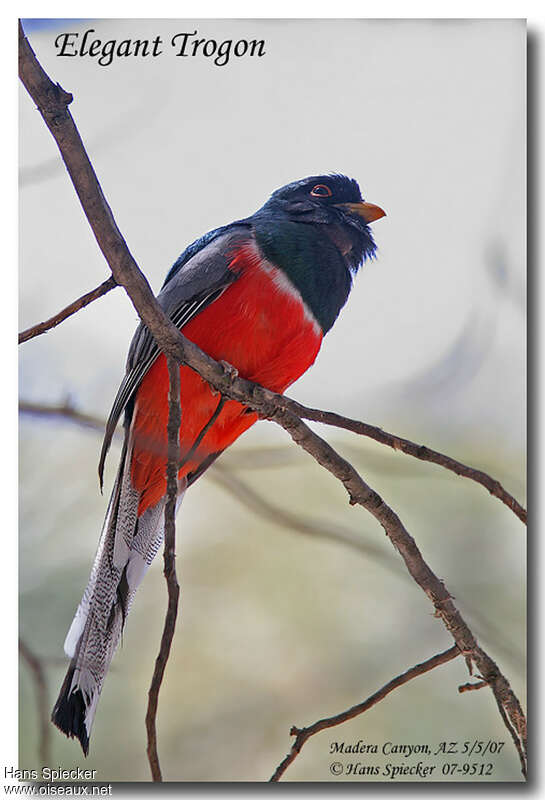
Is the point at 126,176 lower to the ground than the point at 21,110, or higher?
lower

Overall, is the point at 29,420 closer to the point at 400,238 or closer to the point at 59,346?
the point at 59,346

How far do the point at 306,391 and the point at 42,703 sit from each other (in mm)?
1072

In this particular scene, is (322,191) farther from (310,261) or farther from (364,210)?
(310,261)

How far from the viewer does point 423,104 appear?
2.49 metres

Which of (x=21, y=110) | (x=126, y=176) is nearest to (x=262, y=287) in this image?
(x=126, y=176)

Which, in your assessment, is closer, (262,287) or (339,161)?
(262,287)

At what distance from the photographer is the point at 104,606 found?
89.3 inches

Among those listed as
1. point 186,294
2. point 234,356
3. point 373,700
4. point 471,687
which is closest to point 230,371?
point 234,356

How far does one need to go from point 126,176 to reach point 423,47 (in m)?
0.90

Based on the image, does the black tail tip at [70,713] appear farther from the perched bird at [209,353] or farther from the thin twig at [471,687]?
the thin twig at [471,687]

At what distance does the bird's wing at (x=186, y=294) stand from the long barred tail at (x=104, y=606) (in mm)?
141

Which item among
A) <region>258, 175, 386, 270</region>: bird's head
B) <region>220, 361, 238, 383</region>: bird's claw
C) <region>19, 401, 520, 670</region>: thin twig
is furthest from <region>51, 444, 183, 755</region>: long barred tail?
<region>258, 175, 386, 270</region>: bird's head

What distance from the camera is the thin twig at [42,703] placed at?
91.1 inches

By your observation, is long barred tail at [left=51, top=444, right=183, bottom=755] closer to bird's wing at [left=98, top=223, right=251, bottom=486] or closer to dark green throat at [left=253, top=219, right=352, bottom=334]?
bird's wing at [left=98, top=223, right=251, bottom=486]
